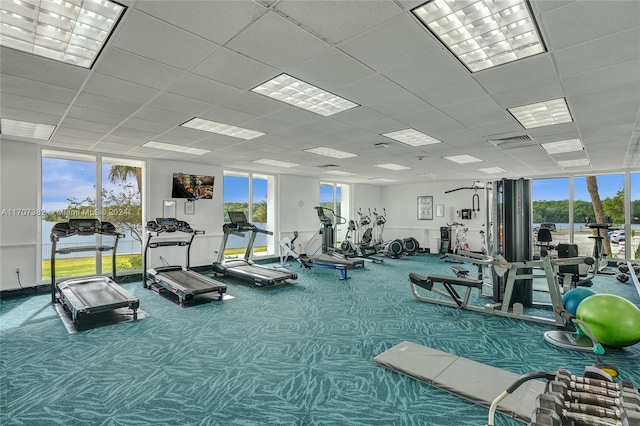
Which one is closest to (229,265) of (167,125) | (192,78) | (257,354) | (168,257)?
(168,257)

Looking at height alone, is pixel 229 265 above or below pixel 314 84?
below

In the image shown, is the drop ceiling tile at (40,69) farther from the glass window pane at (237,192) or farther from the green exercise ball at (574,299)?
the green exercise ball at (574,299)

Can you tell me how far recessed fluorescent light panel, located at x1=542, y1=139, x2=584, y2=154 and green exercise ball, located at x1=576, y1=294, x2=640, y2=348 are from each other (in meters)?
3.36

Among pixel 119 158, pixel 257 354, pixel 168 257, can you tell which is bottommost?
pixel 257 354

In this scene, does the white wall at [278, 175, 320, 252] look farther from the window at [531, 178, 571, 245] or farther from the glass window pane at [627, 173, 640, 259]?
the glass window pane at [627, 173, 640, 259]

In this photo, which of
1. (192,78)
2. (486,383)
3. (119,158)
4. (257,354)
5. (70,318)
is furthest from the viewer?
(119,158)

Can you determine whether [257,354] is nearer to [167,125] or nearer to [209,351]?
[209,351]

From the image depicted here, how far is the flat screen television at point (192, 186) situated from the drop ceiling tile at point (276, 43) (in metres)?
5.71

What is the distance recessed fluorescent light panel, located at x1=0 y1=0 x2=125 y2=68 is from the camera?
213cm

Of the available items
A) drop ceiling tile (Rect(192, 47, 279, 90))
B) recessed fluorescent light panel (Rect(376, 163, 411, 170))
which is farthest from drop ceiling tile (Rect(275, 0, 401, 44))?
recessed fluorescent light panel (Rect(376, 163, 411, 170))

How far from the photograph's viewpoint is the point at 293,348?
11.6 feet

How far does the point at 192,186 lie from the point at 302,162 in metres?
2.84

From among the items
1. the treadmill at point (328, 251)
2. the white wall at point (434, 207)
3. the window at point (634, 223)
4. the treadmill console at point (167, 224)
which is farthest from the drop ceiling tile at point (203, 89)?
the window at point (634, 223)

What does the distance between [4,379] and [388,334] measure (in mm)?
3881
